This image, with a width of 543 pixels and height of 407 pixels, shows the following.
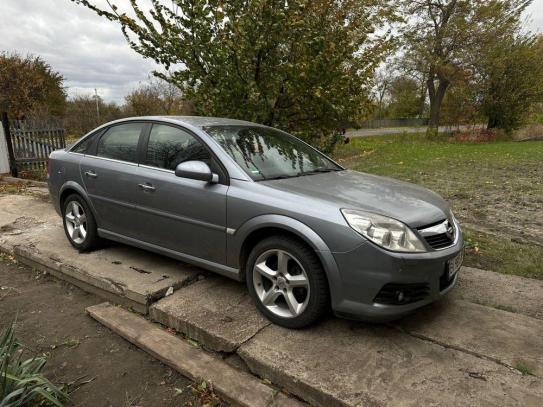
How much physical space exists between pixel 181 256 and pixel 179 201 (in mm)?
490

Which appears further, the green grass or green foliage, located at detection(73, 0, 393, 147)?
green foliage, located at detection(73, 0, 393, 147)

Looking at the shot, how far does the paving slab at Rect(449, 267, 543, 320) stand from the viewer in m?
3.27

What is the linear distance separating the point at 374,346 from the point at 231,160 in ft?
5.66

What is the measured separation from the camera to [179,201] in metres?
3.44

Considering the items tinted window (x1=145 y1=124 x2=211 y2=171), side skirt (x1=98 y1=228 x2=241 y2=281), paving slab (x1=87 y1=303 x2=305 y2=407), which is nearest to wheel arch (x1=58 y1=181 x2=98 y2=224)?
side skirt (x1=98 y1=228 x2=241 y2=281)

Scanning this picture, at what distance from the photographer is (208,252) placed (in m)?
3.35

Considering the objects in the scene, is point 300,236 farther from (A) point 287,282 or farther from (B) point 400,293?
(B) point 400,293

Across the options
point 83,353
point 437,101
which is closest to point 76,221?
point 83,353

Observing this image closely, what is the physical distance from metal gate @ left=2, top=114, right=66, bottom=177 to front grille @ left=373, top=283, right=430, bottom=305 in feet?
31.2

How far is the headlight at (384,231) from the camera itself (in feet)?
8.54

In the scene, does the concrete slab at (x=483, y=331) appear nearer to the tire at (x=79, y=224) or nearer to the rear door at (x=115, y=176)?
the rear door at (x=115, y=176)

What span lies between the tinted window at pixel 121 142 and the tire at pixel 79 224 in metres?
0.61

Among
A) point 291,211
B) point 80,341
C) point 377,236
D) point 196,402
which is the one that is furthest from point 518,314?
point 80,341

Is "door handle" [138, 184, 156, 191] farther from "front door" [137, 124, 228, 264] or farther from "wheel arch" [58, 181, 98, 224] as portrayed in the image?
"wheel arch" [58, 181, 98, 224]
